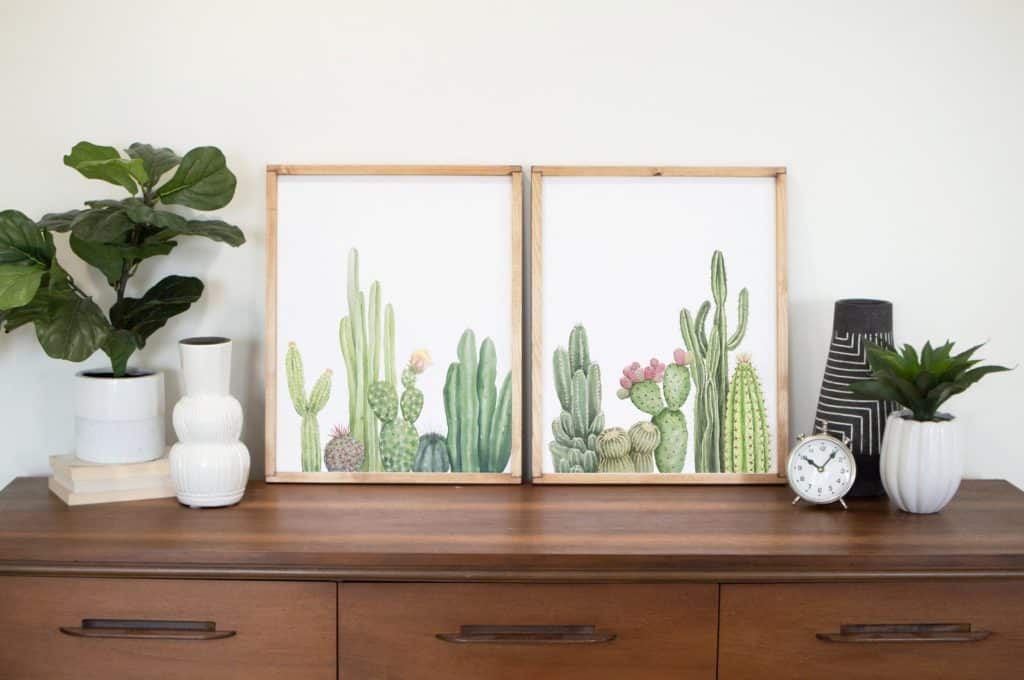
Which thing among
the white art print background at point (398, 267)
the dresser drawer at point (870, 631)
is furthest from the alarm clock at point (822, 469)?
the white art print background at point (398, 267)

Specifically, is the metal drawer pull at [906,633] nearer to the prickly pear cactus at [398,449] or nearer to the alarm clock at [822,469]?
the alarm clock at [822,469]

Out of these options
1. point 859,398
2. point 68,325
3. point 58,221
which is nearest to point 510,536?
point 859,398

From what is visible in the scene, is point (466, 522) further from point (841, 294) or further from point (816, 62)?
point (816, 62)

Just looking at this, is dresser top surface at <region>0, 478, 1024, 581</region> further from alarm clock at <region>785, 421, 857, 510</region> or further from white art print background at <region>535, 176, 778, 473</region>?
white art print background at <region>535, 176, 778, 473</region>

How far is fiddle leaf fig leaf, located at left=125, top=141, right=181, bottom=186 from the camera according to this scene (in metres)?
1.91

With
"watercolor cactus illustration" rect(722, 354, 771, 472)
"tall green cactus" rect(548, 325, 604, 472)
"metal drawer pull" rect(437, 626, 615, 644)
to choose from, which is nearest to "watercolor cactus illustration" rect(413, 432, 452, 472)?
"tall green cactus" rect(548, 325, 604, 472)

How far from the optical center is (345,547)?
1686 mm

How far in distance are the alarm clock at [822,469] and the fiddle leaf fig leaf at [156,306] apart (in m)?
1.13

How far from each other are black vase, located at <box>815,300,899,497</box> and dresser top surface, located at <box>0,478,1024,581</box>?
0.07 m

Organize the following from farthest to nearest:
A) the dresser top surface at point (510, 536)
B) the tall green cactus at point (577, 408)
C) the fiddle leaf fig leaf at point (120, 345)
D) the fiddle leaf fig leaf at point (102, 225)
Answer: the tall green cactus at point (577, 408) → the fiddle leaf fig leaf at point (120, 345) → the fiddle leaf fig leaf at point (102, 225) → the dresser top surface at point (510, 536)

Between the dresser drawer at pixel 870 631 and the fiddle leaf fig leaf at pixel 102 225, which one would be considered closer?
the dresser drawer at pixel 870 631

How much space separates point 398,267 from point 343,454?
1.21 feet

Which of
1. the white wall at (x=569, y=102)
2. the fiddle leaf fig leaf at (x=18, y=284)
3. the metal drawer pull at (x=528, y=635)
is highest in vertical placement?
the white wall at (x=569, y=102)

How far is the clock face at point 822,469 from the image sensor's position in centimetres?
190
